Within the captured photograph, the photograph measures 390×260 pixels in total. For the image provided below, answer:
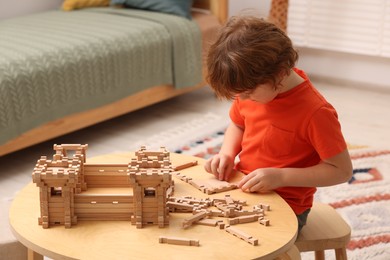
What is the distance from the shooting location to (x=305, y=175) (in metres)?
1.46

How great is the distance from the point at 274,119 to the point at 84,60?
1.45 meters

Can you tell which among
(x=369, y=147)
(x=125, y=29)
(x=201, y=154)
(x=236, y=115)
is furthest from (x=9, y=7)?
(x=236, y=115)

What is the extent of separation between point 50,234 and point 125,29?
74.6 inches

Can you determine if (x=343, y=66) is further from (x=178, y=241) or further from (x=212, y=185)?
(x=178, y=241)

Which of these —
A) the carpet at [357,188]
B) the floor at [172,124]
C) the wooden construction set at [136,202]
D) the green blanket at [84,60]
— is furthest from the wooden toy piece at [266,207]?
the green blanket at [84,60]

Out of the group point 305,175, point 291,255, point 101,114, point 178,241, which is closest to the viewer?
point 178,241

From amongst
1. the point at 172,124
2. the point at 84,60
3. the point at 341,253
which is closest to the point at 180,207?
the point at 341,253

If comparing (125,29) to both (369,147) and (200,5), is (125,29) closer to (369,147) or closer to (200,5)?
(200,5)

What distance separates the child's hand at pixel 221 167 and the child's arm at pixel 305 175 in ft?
0.25

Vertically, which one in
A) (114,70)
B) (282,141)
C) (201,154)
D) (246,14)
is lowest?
(201,154)

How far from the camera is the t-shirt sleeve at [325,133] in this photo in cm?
144

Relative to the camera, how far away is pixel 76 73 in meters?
2.77

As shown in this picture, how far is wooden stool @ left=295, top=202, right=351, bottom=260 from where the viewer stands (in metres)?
1.52

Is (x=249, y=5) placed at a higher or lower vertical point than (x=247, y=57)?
lower
